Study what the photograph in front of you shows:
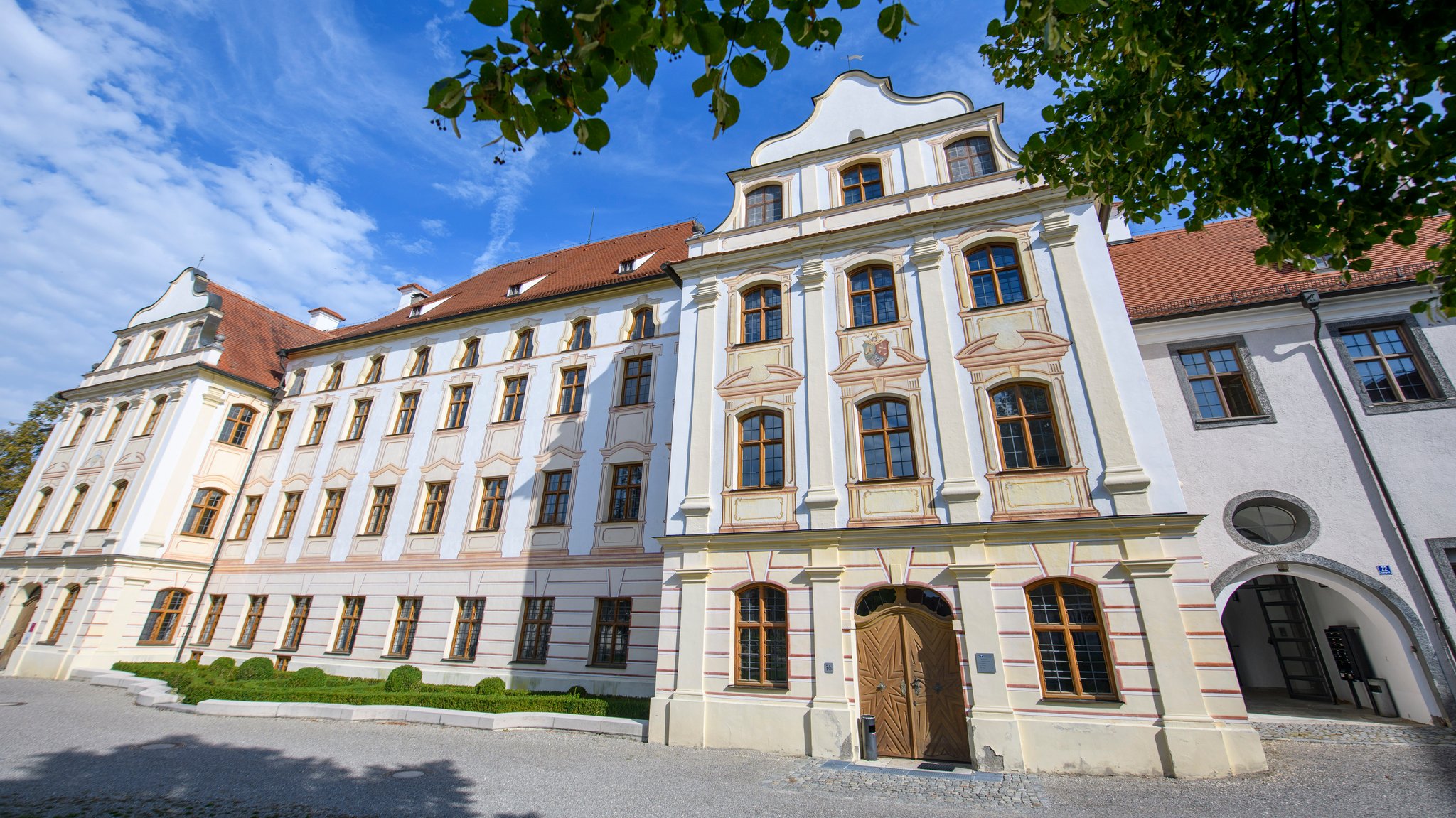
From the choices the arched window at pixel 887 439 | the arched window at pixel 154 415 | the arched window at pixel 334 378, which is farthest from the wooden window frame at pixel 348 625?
the arched window at pixel 887 439

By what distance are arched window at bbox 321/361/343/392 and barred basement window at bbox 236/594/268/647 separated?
734 cm

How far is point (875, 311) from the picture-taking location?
13602 mm

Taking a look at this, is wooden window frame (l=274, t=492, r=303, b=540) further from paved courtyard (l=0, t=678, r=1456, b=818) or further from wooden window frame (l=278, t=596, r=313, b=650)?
paved courtyard (l=0, t=678, r=1456, b=818)

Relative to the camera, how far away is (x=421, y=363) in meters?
21.5

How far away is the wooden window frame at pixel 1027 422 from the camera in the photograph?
11.1 meters

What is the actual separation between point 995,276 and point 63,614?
97.3 ft

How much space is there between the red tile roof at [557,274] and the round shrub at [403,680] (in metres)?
11.0

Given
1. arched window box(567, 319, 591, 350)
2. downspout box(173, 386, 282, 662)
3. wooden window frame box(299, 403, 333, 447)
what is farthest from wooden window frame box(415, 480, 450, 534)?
downspout box(173, 386, 282, 662)

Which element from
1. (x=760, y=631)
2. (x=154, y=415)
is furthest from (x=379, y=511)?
(x=760, y=631)

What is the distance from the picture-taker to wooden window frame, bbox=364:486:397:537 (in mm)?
18812

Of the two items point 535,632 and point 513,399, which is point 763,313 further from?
point 535,632

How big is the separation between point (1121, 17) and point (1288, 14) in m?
1.32

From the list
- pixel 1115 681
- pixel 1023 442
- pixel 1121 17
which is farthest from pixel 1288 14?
pixel 1115 681

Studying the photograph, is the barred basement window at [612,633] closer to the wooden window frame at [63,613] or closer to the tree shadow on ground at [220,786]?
the tree shadow on ground at [220,786]
